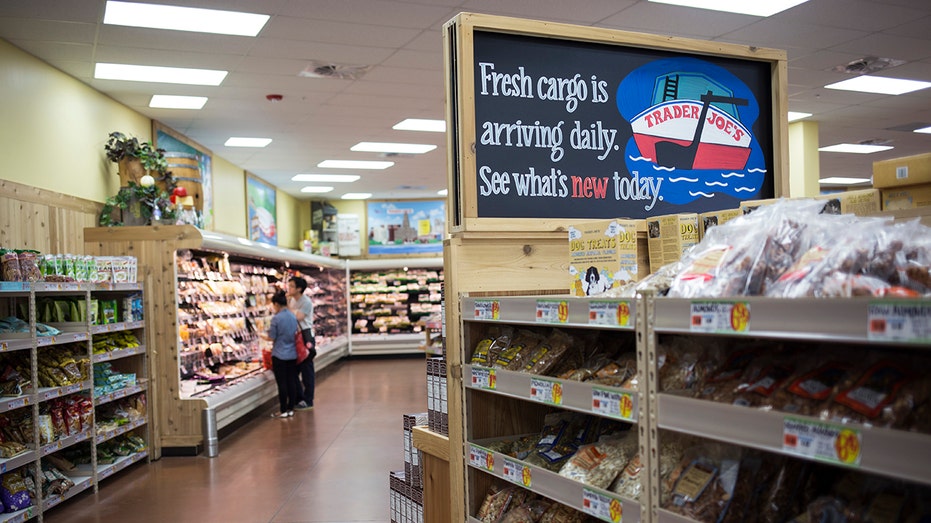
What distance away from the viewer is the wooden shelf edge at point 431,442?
2.88m

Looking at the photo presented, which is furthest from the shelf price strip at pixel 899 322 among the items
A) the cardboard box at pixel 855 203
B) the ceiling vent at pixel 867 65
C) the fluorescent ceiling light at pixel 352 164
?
the fluorescent ceiling light at pixel 352 164

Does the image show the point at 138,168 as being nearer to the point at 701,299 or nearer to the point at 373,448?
the point at 373,448

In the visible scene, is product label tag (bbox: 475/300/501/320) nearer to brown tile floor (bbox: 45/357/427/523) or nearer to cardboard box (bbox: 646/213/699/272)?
cardboard box (bbox: 646/213/699/272)

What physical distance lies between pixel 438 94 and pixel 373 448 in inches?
162

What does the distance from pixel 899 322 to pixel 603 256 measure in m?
1.29

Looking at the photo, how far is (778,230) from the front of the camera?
70.5 inches

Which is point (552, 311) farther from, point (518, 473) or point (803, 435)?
point (803, 435)

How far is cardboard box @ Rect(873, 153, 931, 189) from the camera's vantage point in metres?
2.09

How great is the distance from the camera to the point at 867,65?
27.0 feet

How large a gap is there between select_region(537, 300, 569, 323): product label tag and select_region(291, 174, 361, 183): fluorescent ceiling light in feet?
42.1

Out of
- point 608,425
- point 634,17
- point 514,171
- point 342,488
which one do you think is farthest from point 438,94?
point 608,425

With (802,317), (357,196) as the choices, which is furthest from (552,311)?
(357,196)

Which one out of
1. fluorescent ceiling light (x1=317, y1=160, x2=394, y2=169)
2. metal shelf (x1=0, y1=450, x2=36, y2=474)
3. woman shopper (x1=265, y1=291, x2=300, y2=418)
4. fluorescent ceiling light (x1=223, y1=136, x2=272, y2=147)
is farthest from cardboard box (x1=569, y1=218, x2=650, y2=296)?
fluorescent ceiling light (x1=317, y1=160, x2=394, y2=169)

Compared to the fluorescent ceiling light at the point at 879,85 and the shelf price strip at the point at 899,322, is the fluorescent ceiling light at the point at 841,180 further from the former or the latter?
the shelf price strip at the point at 899,322
